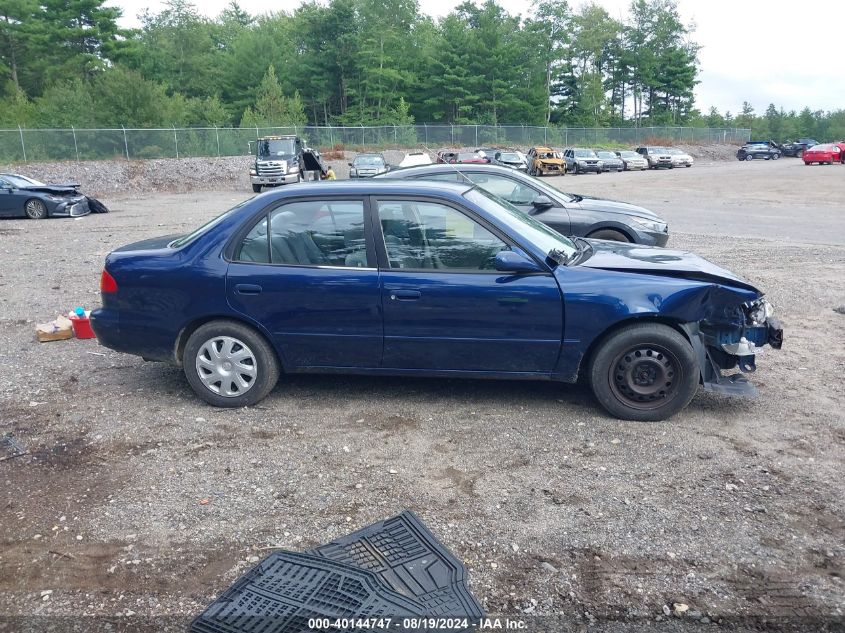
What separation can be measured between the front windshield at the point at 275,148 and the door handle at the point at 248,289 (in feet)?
94.3

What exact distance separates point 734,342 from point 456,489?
236cm

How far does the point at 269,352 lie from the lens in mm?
5199

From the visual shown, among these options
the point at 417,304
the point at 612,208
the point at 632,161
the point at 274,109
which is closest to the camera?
the point at 417,304

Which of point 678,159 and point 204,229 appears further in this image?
point 678,159

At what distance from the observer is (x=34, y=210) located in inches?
786

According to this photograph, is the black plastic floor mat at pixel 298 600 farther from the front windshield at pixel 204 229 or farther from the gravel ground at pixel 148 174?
the gravel ground at pixel 148 174

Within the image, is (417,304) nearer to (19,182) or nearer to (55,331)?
(55,331)

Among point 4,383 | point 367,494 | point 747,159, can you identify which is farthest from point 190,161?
point 747,159

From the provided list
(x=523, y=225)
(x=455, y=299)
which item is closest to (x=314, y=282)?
(x=455, y=299)

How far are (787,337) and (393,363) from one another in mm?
4200

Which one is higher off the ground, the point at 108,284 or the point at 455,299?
the point at 108,284

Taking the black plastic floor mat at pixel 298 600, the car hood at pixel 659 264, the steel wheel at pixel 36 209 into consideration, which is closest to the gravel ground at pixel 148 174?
the steel wheel at pixel 36 209

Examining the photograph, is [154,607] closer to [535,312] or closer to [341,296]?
[341,296]

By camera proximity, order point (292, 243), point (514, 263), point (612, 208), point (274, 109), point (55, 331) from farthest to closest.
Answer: point (274, 109), point (612, 208), point (55, 331), point (292, 243), point (514, 263)
